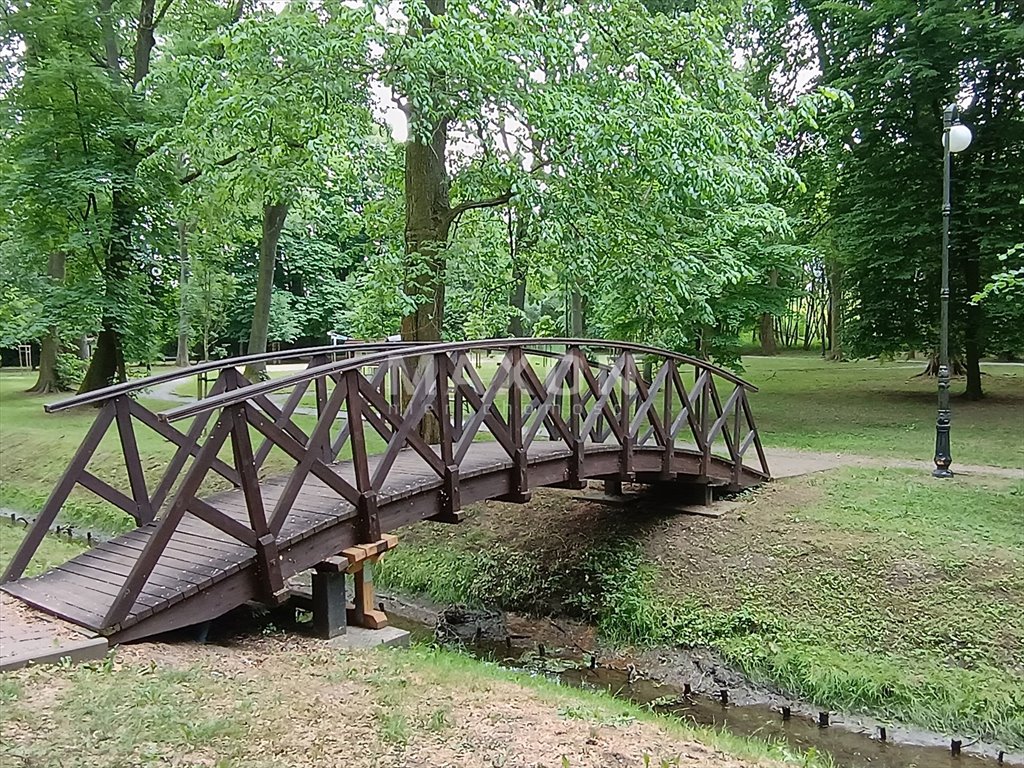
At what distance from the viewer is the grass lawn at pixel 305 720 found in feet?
Result: 10.7

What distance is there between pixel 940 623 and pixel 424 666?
15.6 ft

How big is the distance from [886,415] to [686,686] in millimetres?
10975

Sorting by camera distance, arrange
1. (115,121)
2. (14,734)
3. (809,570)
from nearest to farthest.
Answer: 1. (14,734)
2. (809,570)
3. (115,121)

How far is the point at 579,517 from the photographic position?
398 inches

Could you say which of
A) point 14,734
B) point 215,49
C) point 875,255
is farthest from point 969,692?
point 215,49

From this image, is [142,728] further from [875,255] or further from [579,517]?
[875,255]

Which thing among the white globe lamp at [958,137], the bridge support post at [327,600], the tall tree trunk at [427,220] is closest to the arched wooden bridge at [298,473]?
the bridge support post at [327,600]

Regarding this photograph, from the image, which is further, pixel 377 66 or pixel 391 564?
pixel 391 564

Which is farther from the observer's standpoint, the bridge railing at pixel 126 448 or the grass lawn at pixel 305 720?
the bridge railing at pixel 126 448

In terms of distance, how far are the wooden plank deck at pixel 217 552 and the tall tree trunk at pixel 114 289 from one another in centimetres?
1107

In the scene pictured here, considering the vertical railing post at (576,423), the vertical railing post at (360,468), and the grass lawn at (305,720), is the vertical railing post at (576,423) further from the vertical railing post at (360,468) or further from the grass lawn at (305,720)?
the grass lawn at (305,720)

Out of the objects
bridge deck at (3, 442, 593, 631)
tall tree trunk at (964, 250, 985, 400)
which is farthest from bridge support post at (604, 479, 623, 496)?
tall tree trunk at (964, 250, 985, 400)

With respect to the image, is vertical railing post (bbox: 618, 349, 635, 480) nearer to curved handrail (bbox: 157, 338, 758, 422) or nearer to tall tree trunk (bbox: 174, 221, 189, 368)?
curved handrail (bbox: 157, 338, 758, 422)

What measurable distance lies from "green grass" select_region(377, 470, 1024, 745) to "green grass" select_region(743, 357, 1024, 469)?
249 cm
